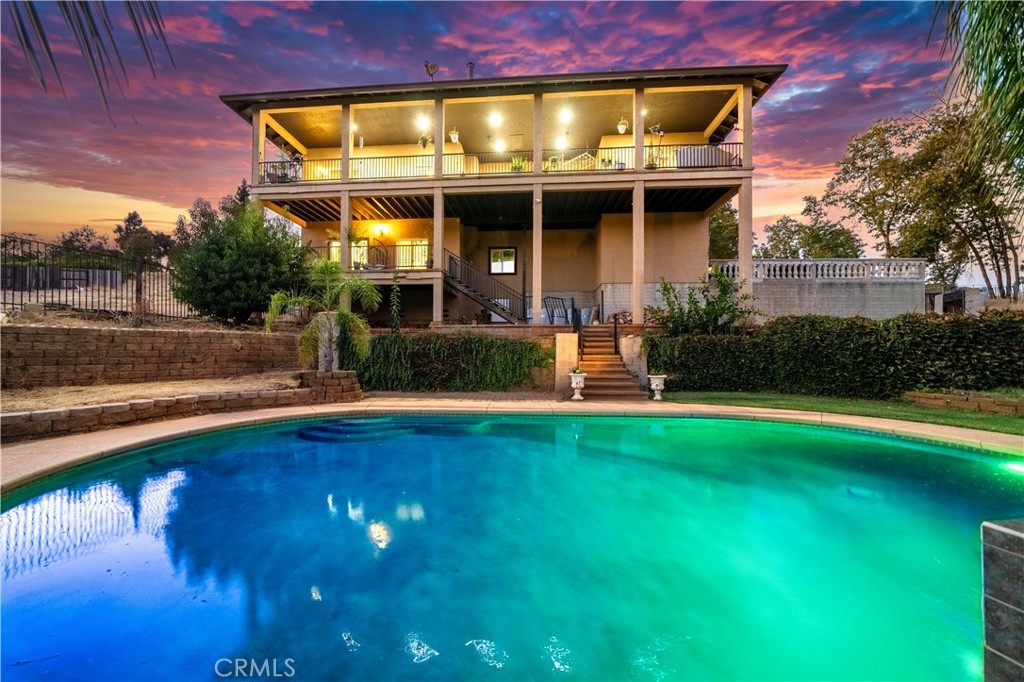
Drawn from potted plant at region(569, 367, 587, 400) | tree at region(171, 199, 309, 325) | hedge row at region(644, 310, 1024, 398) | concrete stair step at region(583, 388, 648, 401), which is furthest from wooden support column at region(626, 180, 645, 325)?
tree at region(171, 199, 309, 325)

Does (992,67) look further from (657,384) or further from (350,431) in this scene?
(350,431)

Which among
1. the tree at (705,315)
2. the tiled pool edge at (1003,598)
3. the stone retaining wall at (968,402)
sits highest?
the tree at (705,315)

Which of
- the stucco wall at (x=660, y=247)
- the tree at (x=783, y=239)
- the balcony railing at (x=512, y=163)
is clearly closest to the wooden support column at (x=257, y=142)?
the balcony railing at (x=512, y=163)

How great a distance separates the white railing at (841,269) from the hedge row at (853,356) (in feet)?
13.4

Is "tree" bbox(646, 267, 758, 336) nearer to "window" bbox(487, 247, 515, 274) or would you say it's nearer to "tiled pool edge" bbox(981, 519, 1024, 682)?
"window" bbox(487, 247, 515, 274)

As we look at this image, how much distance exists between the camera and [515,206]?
15.2 m

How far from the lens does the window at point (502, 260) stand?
1716cm

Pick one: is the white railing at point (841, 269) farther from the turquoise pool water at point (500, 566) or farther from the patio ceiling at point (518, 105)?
the turquoise pool water at point (500, 566)

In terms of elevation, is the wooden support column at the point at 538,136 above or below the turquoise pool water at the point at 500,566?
above

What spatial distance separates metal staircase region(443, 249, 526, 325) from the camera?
1375 cm

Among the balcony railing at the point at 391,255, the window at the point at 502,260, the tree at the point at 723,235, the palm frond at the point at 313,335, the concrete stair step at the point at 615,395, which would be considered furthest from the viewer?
the tree at the point at 723,235

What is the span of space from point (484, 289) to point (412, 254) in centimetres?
325

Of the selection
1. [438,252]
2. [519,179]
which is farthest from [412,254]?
[519,179]

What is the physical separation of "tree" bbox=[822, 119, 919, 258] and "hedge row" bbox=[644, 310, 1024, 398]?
11.2 metres
